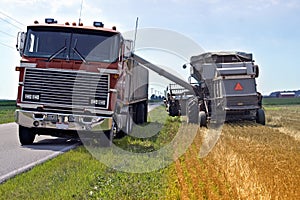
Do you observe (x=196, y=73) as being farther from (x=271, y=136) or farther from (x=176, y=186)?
(x=176, y=186)

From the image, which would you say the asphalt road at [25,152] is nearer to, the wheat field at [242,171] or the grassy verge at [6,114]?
the wheat field at [242,171]

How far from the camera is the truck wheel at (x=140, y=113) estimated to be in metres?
20.6

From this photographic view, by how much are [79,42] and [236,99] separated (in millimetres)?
9027

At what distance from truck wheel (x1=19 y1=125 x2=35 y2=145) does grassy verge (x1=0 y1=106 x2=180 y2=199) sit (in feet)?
9.52

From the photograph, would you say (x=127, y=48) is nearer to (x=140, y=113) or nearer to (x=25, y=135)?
(x=25, y=135)

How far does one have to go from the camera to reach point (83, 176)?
799 centimetres

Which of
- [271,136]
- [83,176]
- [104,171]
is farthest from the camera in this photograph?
[271,136]

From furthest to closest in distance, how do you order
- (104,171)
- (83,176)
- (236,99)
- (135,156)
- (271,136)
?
(236,99) → (271,136) → (135,156) → (104,171) → (83,176)

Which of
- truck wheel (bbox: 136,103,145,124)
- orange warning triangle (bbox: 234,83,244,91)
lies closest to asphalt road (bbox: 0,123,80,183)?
truck wheel (bbox: 136,103,145,124)

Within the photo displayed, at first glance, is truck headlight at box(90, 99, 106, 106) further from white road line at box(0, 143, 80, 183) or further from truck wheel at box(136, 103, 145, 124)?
truck wheel at box(136, 103, 145, 124)

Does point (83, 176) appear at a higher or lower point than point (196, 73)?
lower

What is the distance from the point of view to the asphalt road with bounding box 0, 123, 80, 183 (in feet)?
29.5

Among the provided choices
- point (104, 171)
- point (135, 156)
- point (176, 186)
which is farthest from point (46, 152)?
point (176, 186)

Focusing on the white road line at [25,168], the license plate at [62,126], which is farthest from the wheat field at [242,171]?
the license plate at [62,126]
